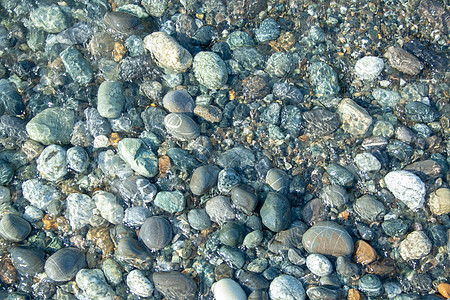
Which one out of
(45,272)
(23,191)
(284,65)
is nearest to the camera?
(45,272)

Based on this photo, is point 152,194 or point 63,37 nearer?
point 152,194

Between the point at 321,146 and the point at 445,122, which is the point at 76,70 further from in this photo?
the point at 445,122

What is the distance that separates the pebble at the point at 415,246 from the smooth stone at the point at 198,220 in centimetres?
169

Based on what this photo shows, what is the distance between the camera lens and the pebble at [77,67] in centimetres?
367

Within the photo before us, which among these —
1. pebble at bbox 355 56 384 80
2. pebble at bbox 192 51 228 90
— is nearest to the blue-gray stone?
pebble at bbox 192 51 228 90

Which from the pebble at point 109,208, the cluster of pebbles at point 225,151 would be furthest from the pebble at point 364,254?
the pebble at point 109,208

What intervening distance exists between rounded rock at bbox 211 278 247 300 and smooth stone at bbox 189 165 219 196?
2.58 ft

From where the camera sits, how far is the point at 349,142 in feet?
10.9

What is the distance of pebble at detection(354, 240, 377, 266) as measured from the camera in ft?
9.57

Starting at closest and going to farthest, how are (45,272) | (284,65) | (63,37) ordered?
(45,272) → (284,65) → (63,37)

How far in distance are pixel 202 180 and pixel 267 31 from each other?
5.86 feet

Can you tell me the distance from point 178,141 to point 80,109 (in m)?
1.10

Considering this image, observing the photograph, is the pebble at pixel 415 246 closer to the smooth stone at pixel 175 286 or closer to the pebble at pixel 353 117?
the pebble at pixel 353 117

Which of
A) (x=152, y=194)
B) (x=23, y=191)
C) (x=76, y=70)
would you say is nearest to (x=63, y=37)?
(x=76, y=70)
